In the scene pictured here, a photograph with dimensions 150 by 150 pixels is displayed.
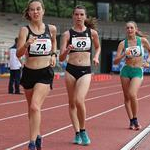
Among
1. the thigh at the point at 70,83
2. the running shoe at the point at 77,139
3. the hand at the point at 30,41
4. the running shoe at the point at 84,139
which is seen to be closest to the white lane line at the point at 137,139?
the running shoe at the point at 84,139

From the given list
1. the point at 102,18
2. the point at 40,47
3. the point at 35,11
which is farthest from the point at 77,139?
the point at 102,18

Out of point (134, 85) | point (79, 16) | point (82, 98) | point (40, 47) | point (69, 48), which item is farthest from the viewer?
point (134, 85)

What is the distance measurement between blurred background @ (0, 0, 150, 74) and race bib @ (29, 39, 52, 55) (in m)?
37.1

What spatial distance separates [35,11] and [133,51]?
11.9ft

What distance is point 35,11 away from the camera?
22.2 feet

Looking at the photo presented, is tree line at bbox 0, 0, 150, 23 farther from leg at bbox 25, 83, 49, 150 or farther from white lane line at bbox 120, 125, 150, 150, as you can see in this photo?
leg at bbox 25, 83, 49, 150

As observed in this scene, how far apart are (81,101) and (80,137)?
1.98 feet

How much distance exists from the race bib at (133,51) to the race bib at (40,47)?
331cm

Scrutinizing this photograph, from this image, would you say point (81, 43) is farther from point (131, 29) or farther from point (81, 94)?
point (131, 29)

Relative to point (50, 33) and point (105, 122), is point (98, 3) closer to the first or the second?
point (105, 122)

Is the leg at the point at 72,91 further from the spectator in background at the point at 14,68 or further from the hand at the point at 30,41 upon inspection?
the spectator in background at the point at 14,68

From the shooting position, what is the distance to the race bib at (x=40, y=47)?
680 cm

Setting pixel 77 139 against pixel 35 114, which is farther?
pixel 77 139

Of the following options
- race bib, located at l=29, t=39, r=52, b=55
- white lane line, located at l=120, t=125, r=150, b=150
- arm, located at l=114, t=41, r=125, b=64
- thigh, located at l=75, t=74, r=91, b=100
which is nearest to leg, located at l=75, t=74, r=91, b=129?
thigh, located at l=75, t=74, r=91, b=100
